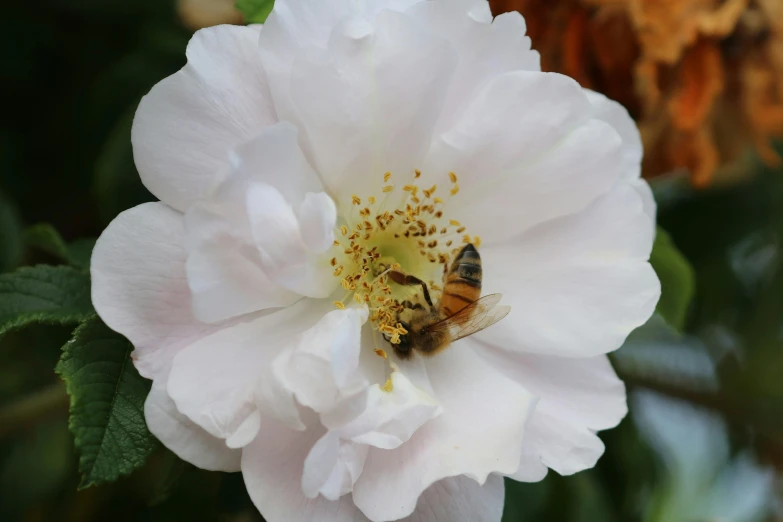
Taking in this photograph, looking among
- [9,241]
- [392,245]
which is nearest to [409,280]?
[392,245]

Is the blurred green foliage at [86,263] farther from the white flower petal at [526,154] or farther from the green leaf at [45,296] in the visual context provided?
the white flower petal at [526,154]

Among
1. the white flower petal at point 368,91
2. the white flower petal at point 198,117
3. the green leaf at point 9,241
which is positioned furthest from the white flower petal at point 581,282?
the green leaf at point 9,241

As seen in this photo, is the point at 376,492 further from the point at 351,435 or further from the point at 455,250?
the point at 455,250

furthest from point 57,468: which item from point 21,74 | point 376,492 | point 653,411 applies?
point 653,411

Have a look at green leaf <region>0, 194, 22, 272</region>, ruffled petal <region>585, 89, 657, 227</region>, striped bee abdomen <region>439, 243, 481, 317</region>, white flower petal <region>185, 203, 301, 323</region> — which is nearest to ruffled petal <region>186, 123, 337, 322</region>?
white flower petal <region>185, 203, 301, 323</region>

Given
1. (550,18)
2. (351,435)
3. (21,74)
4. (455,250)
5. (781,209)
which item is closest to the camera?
(351,435)

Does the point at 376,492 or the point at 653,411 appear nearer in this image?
the point at 376,492
